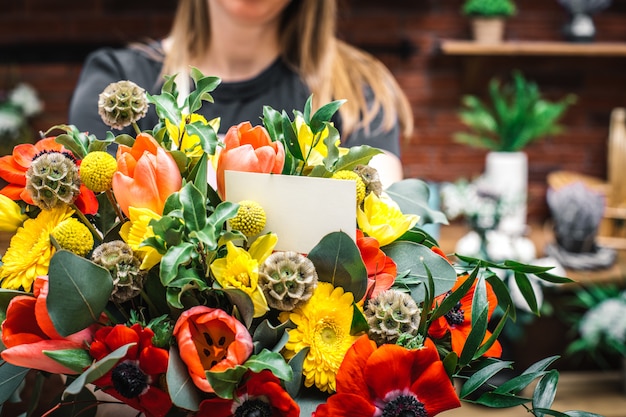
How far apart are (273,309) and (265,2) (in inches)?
32.4

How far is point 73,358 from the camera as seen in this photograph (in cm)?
45

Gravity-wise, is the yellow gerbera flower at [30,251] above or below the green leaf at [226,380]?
above

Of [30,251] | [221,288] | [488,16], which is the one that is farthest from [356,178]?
[488,16]

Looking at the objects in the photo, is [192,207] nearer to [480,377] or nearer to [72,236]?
[72,236]

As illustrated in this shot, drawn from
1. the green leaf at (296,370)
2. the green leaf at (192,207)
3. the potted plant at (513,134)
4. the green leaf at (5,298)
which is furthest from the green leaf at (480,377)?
the potted plant at (513,134)

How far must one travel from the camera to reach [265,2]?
3.92 feet

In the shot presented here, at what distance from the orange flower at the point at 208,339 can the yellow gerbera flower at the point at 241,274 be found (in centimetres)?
2

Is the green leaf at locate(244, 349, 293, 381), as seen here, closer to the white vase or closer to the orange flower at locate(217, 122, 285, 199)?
the orange flower at locate(217, 122, 285, 199)

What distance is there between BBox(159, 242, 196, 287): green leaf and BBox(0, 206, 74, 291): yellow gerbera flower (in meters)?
0.10

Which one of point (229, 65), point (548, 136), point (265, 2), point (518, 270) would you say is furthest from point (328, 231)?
point (548, 136)

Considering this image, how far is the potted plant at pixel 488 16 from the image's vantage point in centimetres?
244

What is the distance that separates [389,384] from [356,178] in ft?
0.53

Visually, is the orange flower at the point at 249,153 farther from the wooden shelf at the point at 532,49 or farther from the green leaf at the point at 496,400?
the wooden shelf at the point at 532,49

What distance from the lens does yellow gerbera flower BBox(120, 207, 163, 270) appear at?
47 centimetres
